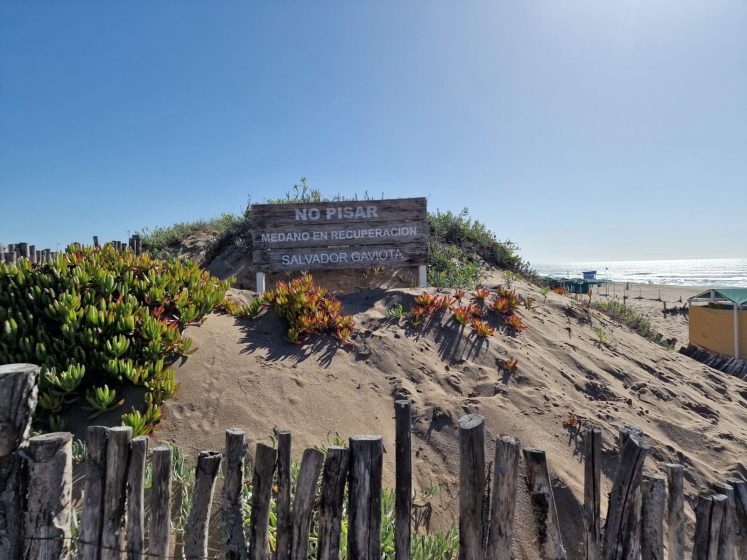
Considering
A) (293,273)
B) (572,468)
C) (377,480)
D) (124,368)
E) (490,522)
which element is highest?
(293,273)

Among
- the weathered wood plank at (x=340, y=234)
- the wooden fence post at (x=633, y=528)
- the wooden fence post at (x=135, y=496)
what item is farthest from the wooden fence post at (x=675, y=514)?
the weathered wood plank at (x=340, y=234)

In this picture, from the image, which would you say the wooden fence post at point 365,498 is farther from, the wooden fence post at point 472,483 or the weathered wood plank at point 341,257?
the weathered wood plank at point 341,257

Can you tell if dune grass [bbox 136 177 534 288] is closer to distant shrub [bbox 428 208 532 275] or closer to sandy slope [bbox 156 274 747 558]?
distant shrub [bbox 428 208 532 275]

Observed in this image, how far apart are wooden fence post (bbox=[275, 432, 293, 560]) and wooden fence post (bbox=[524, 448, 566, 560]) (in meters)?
1.30

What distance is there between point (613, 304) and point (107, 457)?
1126cm

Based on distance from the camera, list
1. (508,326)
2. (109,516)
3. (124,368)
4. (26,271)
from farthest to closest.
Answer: (508,326) → (26,271) → (124,368) → (109,516)

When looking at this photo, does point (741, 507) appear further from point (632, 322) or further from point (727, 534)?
point (632, 322)

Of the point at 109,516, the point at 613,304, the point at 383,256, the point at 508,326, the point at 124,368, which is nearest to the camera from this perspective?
the point at 109,516

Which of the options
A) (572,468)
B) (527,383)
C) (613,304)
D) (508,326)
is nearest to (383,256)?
(508,326)

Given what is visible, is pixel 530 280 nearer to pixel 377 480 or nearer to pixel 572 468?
pixel 572 468

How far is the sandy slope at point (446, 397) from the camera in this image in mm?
4078

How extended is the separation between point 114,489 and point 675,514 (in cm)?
327

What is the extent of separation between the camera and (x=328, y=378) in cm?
495

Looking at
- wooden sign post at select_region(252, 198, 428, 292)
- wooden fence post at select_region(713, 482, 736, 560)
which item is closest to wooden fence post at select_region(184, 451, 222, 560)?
wooden fence post at select_region(713, 482, 736, 560)
